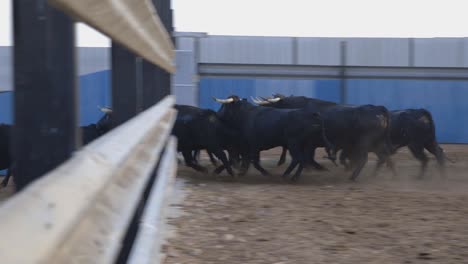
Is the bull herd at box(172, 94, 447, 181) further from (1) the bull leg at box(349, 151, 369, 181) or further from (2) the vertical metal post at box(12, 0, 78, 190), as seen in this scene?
(2) the vertical metal post at box(12, 0, 78, 190)

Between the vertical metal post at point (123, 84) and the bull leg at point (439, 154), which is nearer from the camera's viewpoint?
the vertical metal post at point (123, 84)

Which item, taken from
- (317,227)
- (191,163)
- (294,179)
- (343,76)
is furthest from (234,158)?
(343,76)

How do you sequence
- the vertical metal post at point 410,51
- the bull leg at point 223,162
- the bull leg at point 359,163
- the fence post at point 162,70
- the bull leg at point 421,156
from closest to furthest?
the fence post at point 162,70
the bull leg at point 359,163
the bull leg at point 223,162
the bull leg at point 421,156
the vertical metal post at point 410,51

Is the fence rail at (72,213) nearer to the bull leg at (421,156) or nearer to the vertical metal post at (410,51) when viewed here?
the bull leg at (421,156)

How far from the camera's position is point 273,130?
48.5ft

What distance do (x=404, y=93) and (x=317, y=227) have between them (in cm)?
2278

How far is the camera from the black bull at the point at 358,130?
48.5 feet

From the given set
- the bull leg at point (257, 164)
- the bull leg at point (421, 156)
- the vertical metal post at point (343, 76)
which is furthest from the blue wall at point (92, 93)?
the vertical metal post at point (343, 76)

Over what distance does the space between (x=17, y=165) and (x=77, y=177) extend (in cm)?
44

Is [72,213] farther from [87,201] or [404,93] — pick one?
[404,93]

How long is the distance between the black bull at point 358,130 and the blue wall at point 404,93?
42.3 ft

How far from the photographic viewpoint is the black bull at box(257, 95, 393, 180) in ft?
48.5

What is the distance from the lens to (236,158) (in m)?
15.6

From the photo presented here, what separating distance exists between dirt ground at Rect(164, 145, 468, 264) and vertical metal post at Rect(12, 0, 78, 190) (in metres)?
3.30
